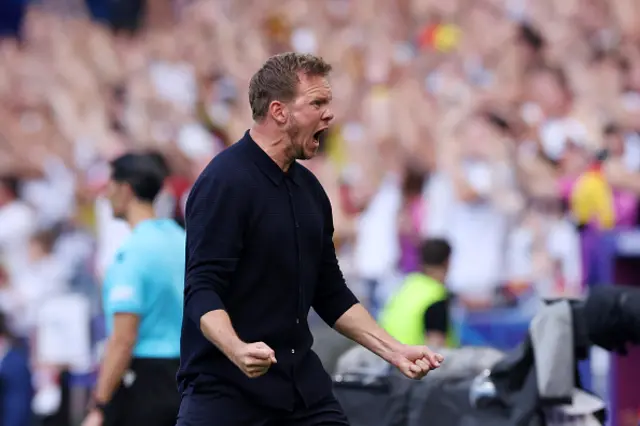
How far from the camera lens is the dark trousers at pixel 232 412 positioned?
4.50 meters

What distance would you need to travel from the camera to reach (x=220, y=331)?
4230 mm

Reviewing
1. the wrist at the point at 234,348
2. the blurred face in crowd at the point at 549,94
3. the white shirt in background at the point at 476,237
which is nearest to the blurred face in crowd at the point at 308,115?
the wrist at the point at 234,348

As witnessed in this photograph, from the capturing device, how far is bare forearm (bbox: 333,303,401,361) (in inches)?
185

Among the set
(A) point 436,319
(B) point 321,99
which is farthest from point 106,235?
(B) point 321,99

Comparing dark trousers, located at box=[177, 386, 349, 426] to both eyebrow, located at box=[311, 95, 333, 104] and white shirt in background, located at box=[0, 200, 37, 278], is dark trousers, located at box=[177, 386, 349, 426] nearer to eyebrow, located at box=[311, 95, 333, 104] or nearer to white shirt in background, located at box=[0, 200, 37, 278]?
eyebrow, located at box=[311, 95, 333, 104]

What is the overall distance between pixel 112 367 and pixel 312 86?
1866 mm

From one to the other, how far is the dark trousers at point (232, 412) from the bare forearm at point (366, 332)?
313 mm

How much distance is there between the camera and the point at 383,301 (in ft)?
35.8

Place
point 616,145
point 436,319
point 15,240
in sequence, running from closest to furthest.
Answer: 1. point 436,319
2. point 616,145
3. point 15,240

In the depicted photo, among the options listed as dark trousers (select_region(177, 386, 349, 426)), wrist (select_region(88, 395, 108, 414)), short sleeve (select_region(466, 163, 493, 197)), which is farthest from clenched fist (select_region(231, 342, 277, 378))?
short sleeve (select_region(466, 163, 493, 197))

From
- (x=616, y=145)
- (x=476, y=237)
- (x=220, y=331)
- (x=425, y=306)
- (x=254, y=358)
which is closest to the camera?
(x=254, y=358)

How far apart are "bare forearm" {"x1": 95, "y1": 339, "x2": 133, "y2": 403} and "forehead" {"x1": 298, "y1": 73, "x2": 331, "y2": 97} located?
5.89 ft

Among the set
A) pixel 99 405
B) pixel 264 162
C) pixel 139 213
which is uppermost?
pixel 264 162

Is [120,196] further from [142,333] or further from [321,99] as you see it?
[321,99]
